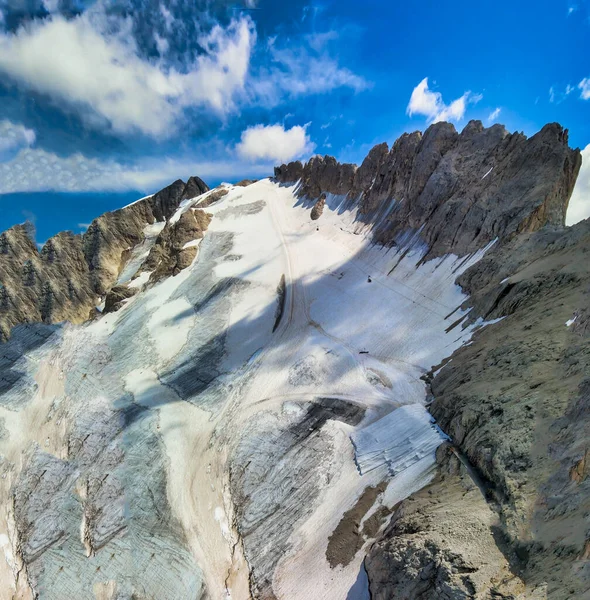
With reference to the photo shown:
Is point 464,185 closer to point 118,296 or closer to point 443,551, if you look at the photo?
point 443,551

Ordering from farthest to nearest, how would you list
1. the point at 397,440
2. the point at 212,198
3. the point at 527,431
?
the point at 212,198 < the point at 397,440 < the point at 527,431

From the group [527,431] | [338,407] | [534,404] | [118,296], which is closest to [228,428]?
[338,407]

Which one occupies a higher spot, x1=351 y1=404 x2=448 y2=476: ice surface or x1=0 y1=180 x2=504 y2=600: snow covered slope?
x1=0 y1=180 x2=504 y2=600: snow covered slope

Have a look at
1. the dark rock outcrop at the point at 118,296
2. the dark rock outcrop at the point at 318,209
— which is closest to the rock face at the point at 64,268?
the dark rock outcrop at the point at 118,296

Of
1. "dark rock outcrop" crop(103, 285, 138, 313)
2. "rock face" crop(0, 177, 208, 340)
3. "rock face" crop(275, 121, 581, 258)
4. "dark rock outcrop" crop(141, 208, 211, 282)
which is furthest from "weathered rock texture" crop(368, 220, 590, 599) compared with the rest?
"rock face" crop(0, 177, 208, 340)

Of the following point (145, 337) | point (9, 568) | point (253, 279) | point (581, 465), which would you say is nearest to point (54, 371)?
point (145, 337)

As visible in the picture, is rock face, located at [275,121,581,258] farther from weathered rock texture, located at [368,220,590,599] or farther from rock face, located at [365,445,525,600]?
rock face, located at [365,445,525,600]
